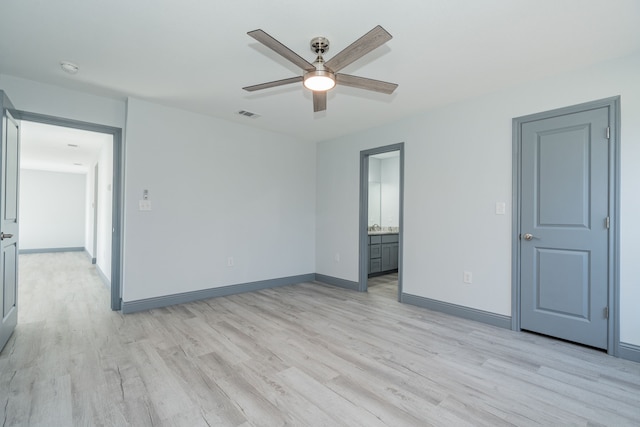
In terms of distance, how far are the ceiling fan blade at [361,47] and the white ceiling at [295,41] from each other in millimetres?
312

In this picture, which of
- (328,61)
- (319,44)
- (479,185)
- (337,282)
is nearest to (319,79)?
(328,61)

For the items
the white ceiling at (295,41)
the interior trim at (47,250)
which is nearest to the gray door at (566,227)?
the white ceiling at (295,41)

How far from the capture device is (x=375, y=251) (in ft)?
18.4

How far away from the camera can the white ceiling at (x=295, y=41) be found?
199 cm

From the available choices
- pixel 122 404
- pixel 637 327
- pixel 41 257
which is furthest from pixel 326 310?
pixel 41 257

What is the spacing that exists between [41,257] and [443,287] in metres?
9.50

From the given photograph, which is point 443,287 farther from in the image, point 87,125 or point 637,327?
point 87,125

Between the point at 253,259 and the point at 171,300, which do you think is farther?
the point at 253,259

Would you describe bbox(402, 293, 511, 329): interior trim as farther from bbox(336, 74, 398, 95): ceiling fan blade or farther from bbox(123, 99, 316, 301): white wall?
bbox(336, 74, 398, 95): ceiling fan blade

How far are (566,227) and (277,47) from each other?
2.94m

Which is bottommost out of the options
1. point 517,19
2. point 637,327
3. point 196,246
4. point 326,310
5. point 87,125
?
point 326,310

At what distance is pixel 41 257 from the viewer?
7.80 meters

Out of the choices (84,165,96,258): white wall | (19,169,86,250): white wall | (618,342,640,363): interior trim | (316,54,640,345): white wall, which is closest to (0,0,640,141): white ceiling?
(316,54,640,345): white wall

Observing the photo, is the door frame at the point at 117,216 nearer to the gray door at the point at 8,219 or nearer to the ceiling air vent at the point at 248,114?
the gray door at the point at 8,219
